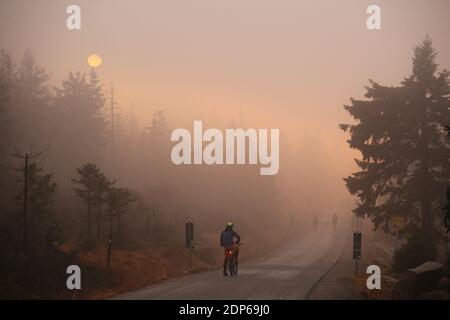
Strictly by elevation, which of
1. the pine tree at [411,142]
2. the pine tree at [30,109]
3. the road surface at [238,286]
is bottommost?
the road surface at [238,286]

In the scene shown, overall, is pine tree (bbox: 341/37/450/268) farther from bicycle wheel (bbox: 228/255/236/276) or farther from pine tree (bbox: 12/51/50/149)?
pine tree (bbox: 12/51/50/149)

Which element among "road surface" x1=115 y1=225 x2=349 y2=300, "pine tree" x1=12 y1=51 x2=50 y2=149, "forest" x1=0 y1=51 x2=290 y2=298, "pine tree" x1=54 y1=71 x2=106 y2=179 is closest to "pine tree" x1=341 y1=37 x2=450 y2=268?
"road surface" x1=115 y1=225 x2=349 y2=300

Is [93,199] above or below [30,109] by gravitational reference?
below

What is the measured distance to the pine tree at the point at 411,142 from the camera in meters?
24.2

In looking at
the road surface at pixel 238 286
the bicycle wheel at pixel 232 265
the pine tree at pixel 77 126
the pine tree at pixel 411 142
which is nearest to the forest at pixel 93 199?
the pine tree at pixel 77 126

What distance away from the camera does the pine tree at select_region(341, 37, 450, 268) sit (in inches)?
951

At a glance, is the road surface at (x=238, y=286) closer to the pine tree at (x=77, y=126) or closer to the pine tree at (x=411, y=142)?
the pine tree at (x=411, y=142)

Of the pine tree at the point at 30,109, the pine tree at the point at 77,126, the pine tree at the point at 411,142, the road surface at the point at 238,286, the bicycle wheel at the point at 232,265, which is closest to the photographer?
the road surface at the point at 238,286

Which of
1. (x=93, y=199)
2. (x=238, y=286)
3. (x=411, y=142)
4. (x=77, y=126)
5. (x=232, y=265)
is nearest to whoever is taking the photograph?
(x=238, y=286)

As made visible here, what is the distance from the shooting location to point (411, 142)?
83.1 feet

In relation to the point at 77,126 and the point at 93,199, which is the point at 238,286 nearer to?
the point at 93,199

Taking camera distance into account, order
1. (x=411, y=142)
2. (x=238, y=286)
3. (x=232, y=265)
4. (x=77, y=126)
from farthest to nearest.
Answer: (x=77, y=126) → (x=411, y=142) → (x=232, y=265) → (x=238, y=286)

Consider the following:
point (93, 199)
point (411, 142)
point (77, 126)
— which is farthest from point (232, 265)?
point (77, 126)

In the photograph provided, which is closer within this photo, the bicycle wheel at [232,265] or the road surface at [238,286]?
the road surface at [238,286]
